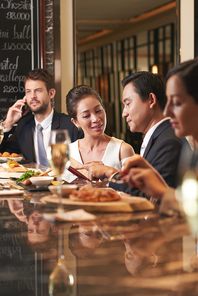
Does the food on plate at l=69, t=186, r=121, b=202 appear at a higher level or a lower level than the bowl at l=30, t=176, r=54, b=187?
higher

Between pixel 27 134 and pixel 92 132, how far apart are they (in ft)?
4.95

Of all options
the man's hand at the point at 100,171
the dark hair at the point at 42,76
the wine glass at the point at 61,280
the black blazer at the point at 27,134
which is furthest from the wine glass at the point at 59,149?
the dark hair at the point at 42,76

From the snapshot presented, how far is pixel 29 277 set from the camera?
2.25 ft

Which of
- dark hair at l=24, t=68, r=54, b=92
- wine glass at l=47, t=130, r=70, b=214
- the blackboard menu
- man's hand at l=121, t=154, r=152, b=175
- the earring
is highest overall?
the blackboard menu

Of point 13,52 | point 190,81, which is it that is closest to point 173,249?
point 190,81

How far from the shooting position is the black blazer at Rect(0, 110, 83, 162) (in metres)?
3.68

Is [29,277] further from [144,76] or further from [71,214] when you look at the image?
[144,76]

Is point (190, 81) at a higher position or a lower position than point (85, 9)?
lower

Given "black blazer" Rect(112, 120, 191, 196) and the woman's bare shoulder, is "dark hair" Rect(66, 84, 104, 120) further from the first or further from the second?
"black blazer" Rect(112, 120, 191, 196)

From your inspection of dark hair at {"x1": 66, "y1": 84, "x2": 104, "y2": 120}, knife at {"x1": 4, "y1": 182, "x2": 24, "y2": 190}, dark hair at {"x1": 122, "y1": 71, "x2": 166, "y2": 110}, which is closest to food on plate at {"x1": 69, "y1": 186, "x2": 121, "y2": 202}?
knife at {"x1": 4, "y1": 182, "x2": 24, "y2": 190}

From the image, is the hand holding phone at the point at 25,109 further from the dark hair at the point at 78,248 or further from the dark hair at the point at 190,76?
the dark hair at the point at 78,248

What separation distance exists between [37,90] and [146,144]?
2.16m

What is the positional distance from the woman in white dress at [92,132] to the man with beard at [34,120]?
1.02 m

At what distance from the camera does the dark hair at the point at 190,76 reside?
102cm
